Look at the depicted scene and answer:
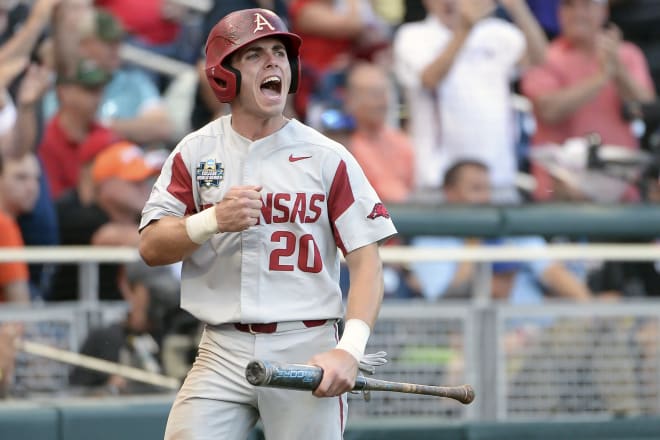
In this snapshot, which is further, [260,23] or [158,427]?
[158,427]

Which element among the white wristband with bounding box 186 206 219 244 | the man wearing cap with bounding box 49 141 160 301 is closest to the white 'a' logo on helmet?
the white wristband with bounding box 186 206 219 244

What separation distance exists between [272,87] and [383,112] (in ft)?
11.9

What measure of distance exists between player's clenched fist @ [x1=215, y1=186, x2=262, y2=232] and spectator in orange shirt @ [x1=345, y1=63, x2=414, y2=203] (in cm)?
366

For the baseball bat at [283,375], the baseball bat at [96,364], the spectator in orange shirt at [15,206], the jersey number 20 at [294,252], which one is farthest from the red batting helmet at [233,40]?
the spectator in orange shirt at [15,206]

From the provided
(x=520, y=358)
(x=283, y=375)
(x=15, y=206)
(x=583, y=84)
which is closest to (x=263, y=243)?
(x=283, y=375)

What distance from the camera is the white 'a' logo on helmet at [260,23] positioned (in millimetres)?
3379

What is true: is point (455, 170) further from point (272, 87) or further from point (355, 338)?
point (355, 338)

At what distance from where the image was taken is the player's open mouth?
3408 mm

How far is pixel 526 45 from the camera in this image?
7.67 metres

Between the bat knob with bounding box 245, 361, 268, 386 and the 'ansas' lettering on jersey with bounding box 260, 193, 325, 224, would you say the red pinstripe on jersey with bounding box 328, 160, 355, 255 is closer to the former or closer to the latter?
the 'ansas' lettering on jersey with bounding box 260, 193, 325, 224

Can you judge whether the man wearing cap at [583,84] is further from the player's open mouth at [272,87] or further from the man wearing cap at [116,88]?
the player's open mouth at [272,87]

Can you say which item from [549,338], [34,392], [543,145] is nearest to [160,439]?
[34,392]

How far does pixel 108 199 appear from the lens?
6316mm

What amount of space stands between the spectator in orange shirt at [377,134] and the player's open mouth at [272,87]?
3414mm
